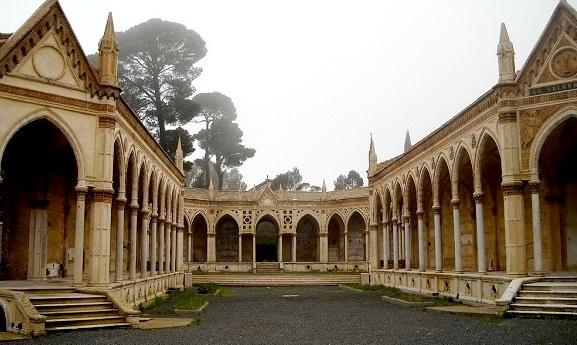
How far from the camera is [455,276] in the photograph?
22859mm

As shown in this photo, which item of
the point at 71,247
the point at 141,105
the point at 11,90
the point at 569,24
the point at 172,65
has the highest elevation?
the point at 172,65

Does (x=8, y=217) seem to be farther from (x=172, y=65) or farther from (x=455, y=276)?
(x=172, y=65)

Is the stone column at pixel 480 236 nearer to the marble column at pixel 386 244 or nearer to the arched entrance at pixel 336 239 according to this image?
the marble column at pixel 386 244

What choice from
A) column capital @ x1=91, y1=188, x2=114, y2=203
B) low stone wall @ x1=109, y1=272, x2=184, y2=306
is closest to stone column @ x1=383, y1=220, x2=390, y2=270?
low stone wall @ x1=109, y1=272, x2=184, y2=306

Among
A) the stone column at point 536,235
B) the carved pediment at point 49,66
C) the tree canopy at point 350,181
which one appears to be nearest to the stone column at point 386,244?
the stone column at point 536,235

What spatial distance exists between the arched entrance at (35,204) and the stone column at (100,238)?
10.4 feet

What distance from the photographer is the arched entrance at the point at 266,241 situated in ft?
181

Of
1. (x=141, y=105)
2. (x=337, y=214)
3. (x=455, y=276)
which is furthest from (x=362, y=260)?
(x=455, y=276)

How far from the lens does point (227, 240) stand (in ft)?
174

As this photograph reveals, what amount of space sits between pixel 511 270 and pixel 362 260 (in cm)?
3447

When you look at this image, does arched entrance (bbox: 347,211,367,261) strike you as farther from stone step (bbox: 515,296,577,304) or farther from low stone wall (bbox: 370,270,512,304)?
stone step (bbox: 515,296,577,304)

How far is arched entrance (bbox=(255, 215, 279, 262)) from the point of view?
55094 millimetres

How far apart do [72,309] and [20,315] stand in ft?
4.95

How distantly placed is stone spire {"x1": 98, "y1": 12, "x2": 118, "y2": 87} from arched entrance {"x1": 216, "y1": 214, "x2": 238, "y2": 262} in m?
35.0
